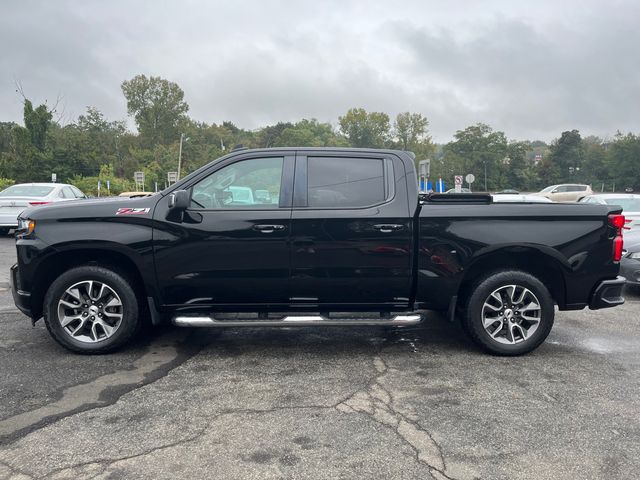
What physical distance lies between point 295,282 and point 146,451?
6.42 ft

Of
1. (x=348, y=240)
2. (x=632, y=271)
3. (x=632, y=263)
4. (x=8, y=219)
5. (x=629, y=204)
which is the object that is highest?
(x=629, y=204)

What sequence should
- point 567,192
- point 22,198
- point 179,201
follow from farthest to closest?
point 567,192 → point 22,198 → point 179,201

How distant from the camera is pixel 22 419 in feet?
11.3

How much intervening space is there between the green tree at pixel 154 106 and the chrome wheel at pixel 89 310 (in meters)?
82.4

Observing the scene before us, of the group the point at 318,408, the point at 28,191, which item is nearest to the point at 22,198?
the point at 28,191

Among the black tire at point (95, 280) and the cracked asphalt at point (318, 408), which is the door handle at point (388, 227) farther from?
the black tire at point (95, 280)

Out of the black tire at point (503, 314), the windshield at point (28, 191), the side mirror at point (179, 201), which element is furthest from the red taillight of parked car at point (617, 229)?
the windshield at point (28, 191)

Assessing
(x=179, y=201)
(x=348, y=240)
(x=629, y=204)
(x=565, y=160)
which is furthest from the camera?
(x=565, y=160)

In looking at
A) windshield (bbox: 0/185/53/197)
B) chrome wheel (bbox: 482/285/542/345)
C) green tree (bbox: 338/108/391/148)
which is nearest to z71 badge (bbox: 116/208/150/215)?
chrome wheel (bbox: 482/285/542/345)

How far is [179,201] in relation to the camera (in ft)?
14.6

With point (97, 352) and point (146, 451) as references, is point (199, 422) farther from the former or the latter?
point (97, 352)

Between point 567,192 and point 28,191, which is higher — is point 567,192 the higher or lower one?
the higher one

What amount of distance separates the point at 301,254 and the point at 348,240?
0.43 m

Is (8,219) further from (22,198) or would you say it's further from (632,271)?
(632,271)
